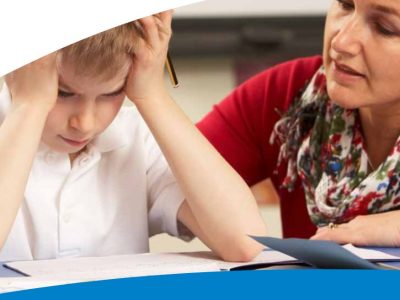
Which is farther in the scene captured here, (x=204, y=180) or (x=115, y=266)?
(x=204, y=180)

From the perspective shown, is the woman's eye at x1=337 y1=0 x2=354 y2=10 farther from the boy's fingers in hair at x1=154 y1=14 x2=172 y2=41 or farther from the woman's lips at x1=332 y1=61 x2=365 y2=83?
the boy's fingers in hair at x1=154 y1=14 x2=172 y2=41

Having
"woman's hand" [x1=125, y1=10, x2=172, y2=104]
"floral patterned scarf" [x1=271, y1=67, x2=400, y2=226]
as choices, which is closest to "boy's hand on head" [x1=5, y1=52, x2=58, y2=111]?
"woman's hand" [x1=125, y1=10, x2=172, y2=104]

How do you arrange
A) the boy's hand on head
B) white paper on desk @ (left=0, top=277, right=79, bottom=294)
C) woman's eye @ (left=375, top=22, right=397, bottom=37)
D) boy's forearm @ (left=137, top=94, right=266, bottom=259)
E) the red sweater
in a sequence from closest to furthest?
white paper on desk @ (left=0, top=277, right=79, bottom=294) → the boy's hand on head → boy's forearm @ (left=137, top=94, right=266, bottom=259) → woman's eye @ (left=375, top=22, right=397, bottom=37) → the red sweater

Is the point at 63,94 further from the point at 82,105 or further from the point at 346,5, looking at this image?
the point at 346,5

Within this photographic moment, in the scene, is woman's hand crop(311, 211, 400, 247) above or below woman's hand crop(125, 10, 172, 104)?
below

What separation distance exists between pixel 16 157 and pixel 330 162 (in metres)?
0.60

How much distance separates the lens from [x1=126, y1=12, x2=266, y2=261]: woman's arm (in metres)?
1.16

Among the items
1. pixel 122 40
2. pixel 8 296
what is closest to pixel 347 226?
pixel 122 40

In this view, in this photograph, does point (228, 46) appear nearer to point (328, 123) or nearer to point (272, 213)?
point (272, 213)

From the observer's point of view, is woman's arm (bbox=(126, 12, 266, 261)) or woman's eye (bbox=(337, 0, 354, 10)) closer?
woman's arm (bbox=(126, 12, 266, 261))

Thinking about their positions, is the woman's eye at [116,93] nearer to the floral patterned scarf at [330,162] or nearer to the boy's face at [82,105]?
the boy's face at [82,105]

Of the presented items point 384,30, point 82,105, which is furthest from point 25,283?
point 384,30

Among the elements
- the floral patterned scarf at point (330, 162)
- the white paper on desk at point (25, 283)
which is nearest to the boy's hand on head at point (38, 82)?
the white paper on desk at point (25, 283)

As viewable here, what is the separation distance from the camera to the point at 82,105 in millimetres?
1119
